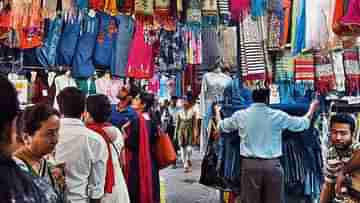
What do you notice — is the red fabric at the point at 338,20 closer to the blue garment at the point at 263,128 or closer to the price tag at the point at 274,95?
the blue garment at the point at 263,128

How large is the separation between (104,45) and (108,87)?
0.46 meters

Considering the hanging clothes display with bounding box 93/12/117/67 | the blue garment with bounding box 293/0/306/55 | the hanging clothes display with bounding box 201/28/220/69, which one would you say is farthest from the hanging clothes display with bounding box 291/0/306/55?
the hanging clothes display with bounding box 93/12/117/67

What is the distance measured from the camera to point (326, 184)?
2883 mm

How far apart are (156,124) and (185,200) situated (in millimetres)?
2640

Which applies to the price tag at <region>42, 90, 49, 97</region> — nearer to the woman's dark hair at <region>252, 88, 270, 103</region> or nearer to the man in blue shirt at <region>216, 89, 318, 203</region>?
the man in blue shirt at <region>216, 89, 318, 203</region>

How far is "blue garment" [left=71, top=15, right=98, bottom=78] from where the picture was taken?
17.6ft

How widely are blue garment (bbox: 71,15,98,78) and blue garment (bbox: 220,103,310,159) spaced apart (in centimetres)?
169

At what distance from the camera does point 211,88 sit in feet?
20.0

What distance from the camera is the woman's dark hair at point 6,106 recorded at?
4.99 ft

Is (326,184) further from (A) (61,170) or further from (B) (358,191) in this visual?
(A) (61,170)

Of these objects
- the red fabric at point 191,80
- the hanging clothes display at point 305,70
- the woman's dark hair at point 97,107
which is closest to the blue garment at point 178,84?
the red fabric at point 191,80

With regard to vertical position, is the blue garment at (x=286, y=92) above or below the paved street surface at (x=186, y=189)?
above

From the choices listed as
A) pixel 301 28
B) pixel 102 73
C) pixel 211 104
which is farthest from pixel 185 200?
pixel 301 28

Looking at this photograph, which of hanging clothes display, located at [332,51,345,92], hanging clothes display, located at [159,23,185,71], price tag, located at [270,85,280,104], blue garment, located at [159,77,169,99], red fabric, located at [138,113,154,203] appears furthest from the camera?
blue garment, located at [159,77,169,99]
